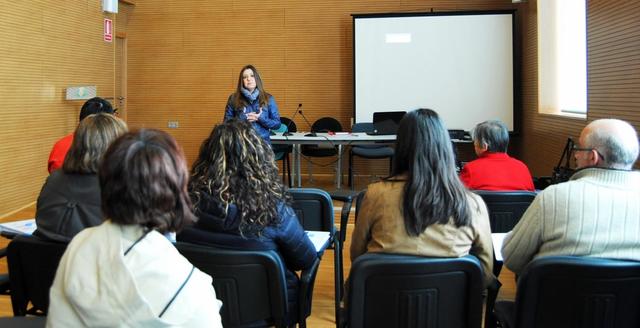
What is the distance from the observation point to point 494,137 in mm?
3354

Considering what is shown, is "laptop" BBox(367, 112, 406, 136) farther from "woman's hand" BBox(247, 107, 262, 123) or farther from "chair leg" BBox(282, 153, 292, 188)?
"woman's hand" BBox(247, 107, 262, 123)

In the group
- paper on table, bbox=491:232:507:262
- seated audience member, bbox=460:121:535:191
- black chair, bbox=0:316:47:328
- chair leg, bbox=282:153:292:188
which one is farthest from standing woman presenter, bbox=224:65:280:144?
black chair, bbox=0:316:47:328

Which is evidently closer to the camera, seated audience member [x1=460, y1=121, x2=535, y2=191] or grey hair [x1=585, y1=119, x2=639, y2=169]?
→ grey hair [x1=585, y1=119, x2=639, y2=169]

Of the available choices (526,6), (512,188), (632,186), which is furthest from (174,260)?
(526,6)

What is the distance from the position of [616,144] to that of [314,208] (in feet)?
5.19

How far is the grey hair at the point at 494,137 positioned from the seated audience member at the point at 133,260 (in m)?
2.47

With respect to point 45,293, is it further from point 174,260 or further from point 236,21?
point 236,21

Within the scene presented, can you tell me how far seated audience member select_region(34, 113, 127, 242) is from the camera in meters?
2.16

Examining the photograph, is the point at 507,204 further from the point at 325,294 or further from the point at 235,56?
the point at 235,56

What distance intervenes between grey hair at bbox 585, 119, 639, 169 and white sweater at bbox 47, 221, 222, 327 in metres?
1.47

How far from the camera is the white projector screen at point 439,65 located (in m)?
7.84

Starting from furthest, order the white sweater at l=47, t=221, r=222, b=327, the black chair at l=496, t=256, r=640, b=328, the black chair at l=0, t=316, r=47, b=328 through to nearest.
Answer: the black chair at l=496, t=256, r=640, b=328 → the black chair at l=0, t=316, r=47, b=328 → the white sweater at l=47, t=221, r=222, b=327

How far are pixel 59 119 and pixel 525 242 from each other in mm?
6446

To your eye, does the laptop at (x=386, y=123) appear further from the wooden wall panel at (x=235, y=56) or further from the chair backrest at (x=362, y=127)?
the wooden wall panel at (x=235, y=56)
